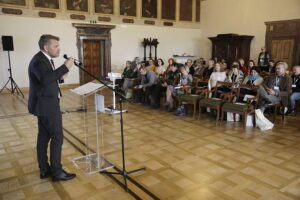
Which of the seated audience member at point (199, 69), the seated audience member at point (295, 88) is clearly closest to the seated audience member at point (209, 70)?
the seated audience member at point (199, 69)

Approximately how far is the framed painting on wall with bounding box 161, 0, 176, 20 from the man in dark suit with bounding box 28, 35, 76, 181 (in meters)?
10.5

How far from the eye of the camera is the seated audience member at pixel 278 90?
5047mm

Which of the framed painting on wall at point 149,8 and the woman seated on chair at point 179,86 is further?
the framed painting on wall at point 149,8

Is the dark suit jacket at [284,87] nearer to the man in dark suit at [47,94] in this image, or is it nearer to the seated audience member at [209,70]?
the seated audience member at [209,70]

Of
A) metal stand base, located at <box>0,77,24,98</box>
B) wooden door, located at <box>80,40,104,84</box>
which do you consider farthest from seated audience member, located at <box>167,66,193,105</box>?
wooden door, located at <box>80,40,104,84</box>

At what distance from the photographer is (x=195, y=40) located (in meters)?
13.6

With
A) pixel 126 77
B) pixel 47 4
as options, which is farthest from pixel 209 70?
pixel 47 4

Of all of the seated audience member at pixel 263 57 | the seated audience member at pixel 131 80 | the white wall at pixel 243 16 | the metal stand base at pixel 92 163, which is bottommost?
the metal stand base at pixel 92 163

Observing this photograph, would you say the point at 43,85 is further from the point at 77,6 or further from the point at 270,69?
the point at 77,6

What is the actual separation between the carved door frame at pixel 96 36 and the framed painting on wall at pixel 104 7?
605 mm

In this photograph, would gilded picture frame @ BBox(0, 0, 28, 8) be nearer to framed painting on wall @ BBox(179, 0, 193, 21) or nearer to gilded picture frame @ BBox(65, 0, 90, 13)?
gilded picture frame @ BBox(65, 0, 90, 13)

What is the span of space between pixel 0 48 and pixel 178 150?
8133mm

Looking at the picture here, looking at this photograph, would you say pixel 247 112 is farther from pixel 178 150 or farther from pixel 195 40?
pixel 195 40

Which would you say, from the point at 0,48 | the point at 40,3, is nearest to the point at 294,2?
the point at 40,3
